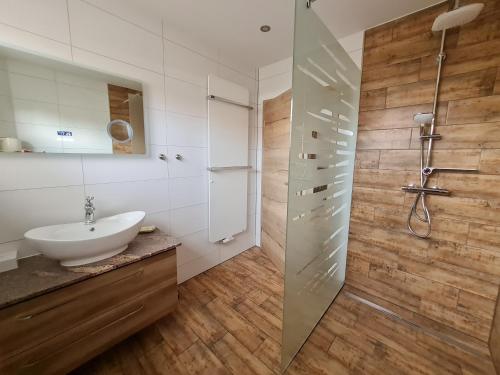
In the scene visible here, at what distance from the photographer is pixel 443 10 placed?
1361 mm

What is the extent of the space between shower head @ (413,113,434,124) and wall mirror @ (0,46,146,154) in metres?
2.04

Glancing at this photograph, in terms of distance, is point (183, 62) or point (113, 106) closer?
point (113, 106)

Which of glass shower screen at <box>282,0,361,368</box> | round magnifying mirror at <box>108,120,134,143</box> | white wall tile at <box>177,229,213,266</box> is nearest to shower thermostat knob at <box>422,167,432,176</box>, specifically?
glass shower screen at <box>282,0,361,368</box>

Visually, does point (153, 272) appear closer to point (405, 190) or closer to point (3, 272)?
point (3, 272)

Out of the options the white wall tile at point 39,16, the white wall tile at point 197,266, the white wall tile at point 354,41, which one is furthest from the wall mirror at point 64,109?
the white wall tile at point 354,41

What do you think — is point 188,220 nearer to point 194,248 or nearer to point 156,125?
point 194,248

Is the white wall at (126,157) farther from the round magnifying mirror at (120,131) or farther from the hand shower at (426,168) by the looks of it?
the hand shower at (426,168)

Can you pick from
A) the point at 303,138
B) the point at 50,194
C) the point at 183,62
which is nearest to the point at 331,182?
the point at 303,138

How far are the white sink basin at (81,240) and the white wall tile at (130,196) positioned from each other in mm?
114

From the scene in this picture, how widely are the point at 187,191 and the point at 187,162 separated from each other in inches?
11.2

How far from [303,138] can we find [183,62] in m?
1.45

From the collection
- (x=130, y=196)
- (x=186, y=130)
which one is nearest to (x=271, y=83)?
(x=186, y=130)

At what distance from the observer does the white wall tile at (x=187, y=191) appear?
1.86 meters

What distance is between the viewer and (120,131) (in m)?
1.48
